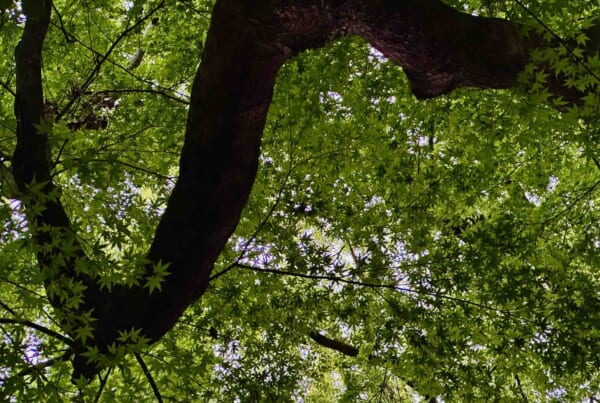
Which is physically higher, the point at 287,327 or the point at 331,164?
the point at 331,164

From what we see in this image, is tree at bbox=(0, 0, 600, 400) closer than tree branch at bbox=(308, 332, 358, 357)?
Yes

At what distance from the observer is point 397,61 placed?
10.0 feet

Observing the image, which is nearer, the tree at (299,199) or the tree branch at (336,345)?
the tree at (299,199)

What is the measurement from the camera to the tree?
7.84 ft

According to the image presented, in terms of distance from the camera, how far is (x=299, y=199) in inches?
171

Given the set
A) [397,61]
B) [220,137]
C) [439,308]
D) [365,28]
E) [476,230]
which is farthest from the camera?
[476,230]

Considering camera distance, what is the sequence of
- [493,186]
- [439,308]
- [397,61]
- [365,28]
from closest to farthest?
A: [365,28], [397,61], [439,308], [493,186]

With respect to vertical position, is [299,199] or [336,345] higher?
[336,345]

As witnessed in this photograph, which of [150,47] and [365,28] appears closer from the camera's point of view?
[365,28]

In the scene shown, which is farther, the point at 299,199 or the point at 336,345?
the point at 336,345

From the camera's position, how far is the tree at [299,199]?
239cm

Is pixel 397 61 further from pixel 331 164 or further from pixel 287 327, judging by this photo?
pixel 287 327

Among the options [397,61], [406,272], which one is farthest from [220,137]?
[406,272]

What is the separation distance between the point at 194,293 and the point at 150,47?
378 cm
